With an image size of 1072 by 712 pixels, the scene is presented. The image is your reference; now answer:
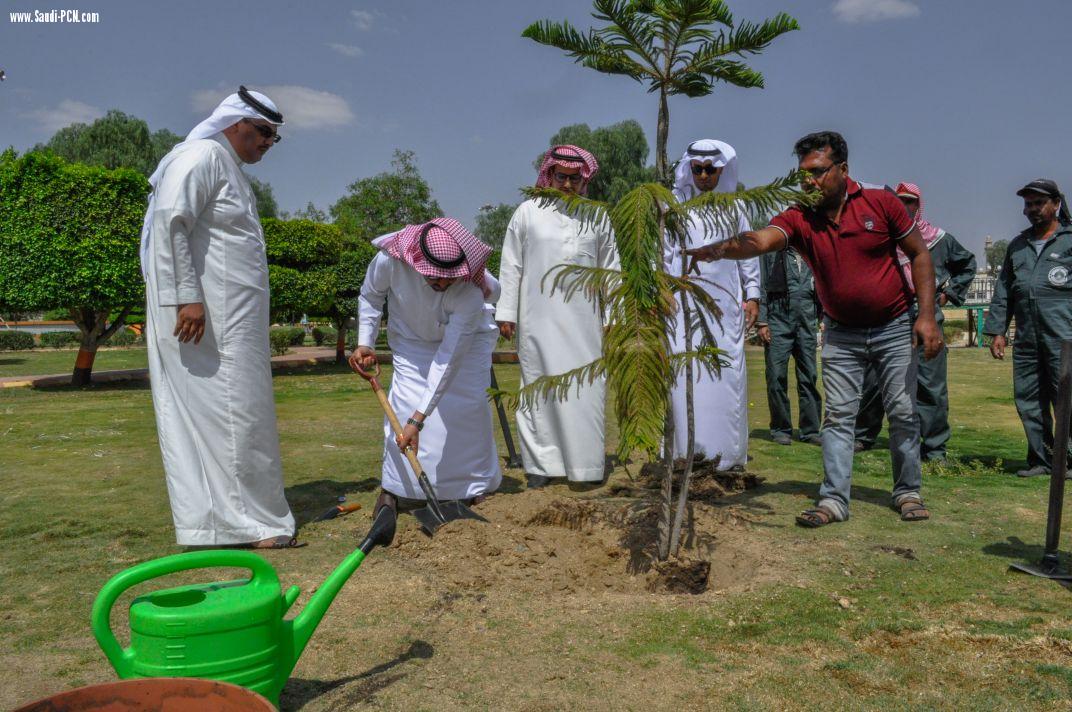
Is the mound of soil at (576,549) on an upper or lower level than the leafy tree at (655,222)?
lower

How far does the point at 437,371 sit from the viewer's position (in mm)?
Result: 4707

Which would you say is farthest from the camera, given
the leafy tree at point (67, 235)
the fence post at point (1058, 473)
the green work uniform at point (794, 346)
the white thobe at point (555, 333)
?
the leafy tree at point (67, 235)

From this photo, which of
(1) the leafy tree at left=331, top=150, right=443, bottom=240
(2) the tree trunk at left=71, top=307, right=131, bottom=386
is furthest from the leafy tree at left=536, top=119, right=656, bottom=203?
(2) the tree trunk at left=71, top=307, right=131, bottom=386

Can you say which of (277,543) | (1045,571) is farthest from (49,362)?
(1045,571)

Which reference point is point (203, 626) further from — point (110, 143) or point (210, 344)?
point (110, 143)

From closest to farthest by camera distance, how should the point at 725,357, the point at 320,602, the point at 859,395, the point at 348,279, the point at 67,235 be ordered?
the point at 320,602 < the point at 859,395 < the point at 725,357 < the point at 67,235 < the point at 348,279

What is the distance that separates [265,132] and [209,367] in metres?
1.28

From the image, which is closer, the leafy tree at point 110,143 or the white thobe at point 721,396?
the white thobe at point 721,396

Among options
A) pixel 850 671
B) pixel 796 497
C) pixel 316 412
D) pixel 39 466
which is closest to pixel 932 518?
pixel 796 497

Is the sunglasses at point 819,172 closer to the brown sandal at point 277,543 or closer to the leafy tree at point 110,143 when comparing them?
the brown sandal at point 277,543

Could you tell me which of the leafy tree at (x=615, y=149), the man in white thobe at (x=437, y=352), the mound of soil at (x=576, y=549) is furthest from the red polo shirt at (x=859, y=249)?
the leafy tree at (x=615, y=149)

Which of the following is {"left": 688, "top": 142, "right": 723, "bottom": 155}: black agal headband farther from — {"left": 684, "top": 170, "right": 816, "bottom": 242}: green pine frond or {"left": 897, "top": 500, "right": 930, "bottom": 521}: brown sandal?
{"left": 897, "top": 500, "right": 930, "bottom": 521}: brown sandal

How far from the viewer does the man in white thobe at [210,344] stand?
4.03 metres

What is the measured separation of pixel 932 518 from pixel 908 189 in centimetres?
319
